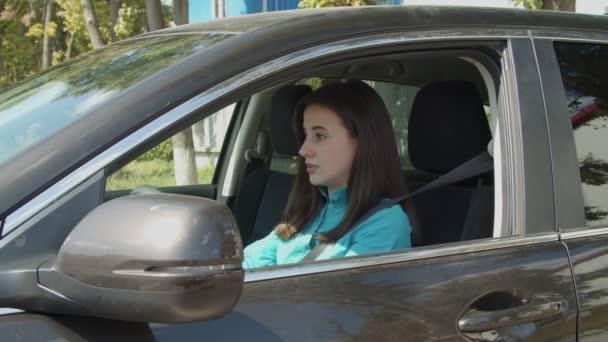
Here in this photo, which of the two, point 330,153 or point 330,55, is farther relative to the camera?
point 330,153

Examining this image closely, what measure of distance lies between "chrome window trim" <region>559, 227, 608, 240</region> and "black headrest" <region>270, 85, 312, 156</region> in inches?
48.9

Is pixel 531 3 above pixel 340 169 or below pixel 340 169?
above

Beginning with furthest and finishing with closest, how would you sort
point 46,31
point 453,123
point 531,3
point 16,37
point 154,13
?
1. point 16,37
2. point 46,31
3. point 154,13
4. point 531,3
5. point 453,123

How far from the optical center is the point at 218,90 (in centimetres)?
150

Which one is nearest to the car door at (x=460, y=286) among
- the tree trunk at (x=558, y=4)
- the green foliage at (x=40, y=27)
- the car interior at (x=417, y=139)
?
the car interior at (x=417, y=139)

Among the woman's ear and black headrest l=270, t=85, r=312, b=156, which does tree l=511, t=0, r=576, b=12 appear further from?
the woman's ear

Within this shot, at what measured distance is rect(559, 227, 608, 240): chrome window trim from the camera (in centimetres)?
188

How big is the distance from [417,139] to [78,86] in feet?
3.88

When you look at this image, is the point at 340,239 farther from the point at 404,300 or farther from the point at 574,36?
the point at 574,36

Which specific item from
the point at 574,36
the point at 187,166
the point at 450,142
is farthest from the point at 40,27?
the point at 574,36

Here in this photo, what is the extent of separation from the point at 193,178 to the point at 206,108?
8.93ft

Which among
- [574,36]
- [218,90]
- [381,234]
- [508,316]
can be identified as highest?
[574,36]

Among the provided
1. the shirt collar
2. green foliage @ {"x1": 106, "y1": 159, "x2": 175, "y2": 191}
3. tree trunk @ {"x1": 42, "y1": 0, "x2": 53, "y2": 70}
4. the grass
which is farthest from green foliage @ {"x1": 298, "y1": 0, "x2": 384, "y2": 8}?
tree trunk @ {"x1": 42, "y1": 0, "x2": 53, "y2": 70}

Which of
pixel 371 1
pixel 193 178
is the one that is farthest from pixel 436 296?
pixel 371 1
